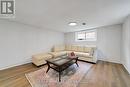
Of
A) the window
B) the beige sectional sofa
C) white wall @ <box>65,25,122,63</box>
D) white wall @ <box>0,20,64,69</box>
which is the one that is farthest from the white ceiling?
the window

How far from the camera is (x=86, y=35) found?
223 inches

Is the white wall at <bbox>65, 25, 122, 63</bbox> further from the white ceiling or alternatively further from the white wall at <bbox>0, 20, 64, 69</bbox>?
the white wall at <bbox>0, 20, 64, 69</bbox>

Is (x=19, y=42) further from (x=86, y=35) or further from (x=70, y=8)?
(x=86, y=35)

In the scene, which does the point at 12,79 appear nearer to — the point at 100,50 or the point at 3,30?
Result: the point at 3,30

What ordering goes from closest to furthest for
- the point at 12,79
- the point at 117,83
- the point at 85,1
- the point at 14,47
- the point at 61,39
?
the point at 85,1, the point at 117,83, the point at 12,79, the point at 14,47, the point at 61,39

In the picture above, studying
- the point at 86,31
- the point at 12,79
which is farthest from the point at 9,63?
the point at 86,31

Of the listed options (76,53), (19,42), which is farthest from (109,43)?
(19,42)

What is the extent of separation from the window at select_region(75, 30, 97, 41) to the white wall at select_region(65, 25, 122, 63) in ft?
1.09

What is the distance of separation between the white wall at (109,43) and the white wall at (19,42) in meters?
3.62

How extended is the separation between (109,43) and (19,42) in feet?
16.5

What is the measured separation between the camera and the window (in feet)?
17.2

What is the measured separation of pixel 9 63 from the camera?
10.9ft

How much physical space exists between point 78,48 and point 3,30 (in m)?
4.43

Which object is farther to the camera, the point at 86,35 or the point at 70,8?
the point at 86,35
